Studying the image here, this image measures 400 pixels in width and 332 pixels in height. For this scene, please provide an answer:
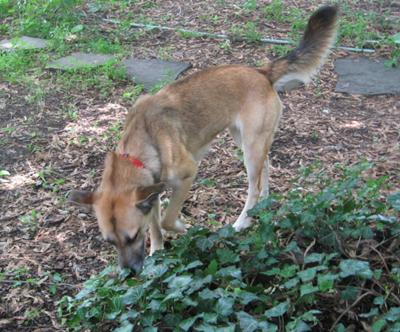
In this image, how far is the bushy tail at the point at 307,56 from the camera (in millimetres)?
5039

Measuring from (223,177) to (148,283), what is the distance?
2.53m

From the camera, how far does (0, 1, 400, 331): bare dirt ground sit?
14.8 ft

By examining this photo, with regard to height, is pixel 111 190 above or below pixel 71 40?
above

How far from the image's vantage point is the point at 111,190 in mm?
3895

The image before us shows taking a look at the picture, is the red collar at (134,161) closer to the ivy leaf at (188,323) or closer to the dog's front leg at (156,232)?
the dog's front leg at (156,232)

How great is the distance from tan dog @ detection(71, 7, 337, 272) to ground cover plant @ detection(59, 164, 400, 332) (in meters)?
0.59

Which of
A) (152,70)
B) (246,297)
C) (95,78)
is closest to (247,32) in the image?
(152,70)

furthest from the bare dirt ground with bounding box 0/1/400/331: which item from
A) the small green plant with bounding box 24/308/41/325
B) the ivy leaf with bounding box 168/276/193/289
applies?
the ivy leaf with bounding box 168/276/193/289

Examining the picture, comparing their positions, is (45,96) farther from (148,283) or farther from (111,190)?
(148,283)

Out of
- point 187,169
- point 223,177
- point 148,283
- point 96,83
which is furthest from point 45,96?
point 148,283

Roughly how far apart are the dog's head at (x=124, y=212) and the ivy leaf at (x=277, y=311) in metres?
1.16

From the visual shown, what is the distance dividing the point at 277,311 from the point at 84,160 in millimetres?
3475

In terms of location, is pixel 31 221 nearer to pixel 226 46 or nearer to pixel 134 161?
pixel 134 161

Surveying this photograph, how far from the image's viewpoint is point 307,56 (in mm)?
5082
